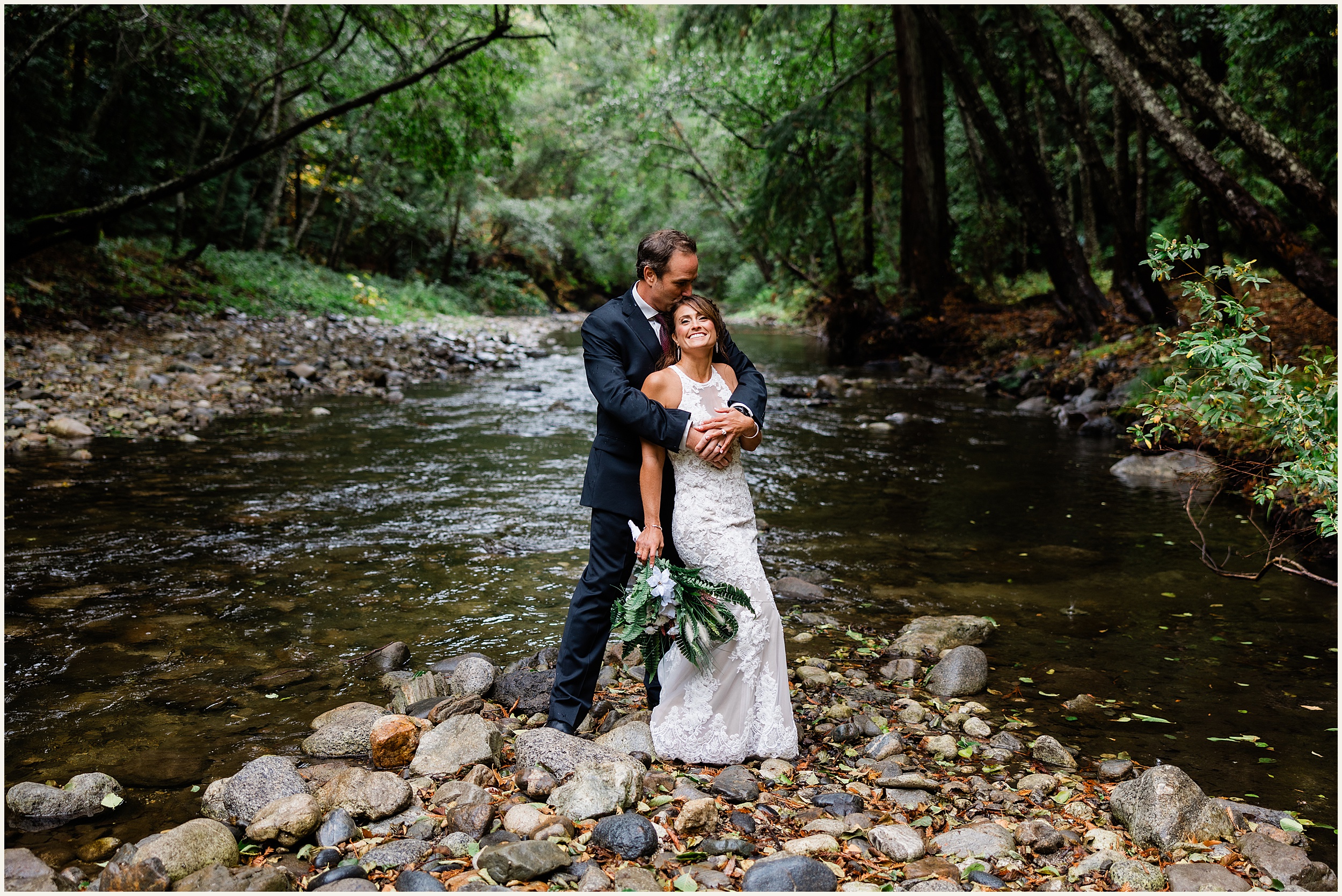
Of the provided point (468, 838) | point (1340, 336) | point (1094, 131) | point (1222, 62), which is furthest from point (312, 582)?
point (1094, 131)

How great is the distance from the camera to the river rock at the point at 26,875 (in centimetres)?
257

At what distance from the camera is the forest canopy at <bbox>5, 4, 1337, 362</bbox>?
1230 centimetres

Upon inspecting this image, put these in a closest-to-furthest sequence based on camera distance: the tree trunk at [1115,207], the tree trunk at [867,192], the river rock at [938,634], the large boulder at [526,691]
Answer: the large boulder at [526,691]
the river rock at [938,634]
the tree trunk at [1115,207]
the tree trunk at [867,192]

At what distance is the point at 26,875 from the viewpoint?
2602mm

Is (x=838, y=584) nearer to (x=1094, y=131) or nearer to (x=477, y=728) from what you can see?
(x=477, y=728)

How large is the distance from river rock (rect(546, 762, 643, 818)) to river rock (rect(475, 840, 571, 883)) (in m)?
0.30

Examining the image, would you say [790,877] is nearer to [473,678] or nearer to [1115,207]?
[473,678]

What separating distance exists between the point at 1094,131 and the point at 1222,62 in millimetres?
6983

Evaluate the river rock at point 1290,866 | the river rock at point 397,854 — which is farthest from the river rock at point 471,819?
the river rock at point 1290,866

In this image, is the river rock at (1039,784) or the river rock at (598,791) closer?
the river rock at (598,791)

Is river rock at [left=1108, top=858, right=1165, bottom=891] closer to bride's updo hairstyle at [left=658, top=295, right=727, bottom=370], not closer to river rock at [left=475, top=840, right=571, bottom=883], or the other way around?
river rock at [left=475, top=840, right=571, bottom=883]

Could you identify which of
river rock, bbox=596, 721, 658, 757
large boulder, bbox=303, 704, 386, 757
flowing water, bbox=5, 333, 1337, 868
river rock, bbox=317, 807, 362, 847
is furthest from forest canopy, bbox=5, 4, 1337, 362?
river rock, bbox=317, 807, 362, 847

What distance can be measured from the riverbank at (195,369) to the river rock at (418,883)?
8.03 metres

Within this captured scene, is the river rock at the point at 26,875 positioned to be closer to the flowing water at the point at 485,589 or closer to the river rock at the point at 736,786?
the flowing water at the point at 485,589
